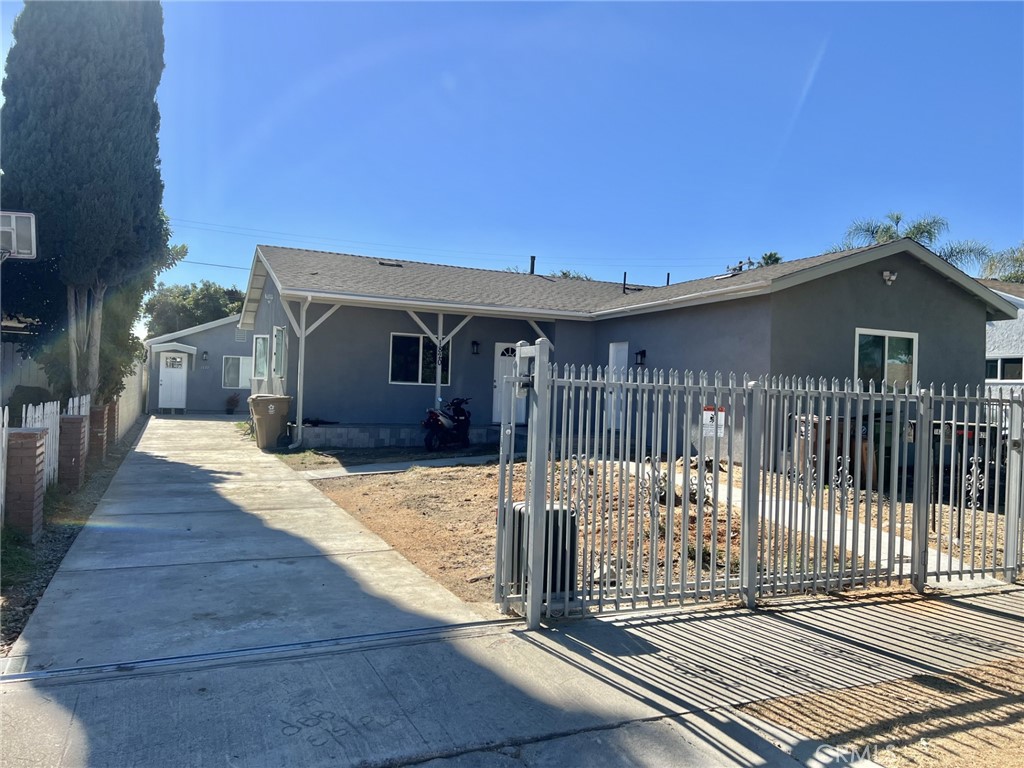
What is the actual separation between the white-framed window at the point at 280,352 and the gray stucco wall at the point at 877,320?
990 centimetres

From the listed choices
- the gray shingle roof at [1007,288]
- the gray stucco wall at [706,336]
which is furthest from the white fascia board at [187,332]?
the gray shingle roof at [1007,288]

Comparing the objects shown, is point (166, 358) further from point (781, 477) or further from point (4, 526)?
point (781, 477)

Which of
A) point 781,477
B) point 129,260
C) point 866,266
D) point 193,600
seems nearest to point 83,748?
point 193,600

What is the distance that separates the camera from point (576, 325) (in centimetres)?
1678

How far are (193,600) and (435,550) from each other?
2321 millimetres

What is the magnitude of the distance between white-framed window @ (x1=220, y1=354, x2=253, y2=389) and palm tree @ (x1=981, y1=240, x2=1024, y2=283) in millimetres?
28044

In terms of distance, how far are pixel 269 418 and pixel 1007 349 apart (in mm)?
17221

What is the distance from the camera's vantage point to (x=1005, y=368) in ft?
57.8

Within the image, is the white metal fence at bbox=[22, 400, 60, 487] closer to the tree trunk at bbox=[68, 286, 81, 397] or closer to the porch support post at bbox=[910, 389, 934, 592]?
the tree trunk at bbox=[68, 286, 81, 397]

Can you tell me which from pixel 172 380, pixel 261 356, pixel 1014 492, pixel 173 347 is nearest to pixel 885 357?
pixel 1014 492

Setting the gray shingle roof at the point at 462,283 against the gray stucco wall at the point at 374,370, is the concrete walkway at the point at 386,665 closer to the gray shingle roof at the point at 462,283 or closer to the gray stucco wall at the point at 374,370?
the gray shingle roof at the point at 462,283

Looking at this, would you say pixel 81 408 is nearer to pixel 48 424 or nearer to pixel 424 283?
pixel 48 424
